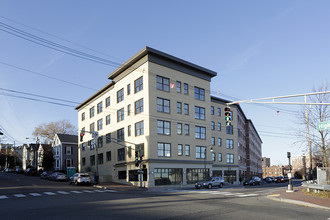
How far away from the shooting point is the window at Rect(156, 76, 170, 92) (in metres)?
44.6

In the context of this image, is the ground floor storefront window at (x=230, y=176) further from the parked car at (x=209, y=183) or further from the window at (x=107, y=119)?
the window at (x=107, y=119)

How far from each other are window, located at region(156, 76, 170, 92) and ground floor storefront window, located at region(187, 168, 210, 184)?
13.1 meters

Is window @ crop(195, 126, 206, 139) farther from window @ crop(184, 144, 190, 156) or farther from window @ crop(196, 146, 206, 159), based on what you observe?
window @ crop(184, 144, 190, 156)

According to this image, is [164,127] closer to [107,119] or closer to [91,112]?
[107,119]

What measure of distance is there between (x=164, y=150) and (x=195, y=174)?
7642 millimetres

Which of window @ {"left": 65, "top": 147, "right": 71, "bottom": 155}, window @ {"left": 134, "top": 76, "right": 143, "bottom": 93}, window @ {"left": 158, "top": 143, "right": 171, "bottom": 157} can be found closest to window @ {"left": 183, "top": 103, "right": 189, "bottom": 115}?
window @ {"left": 158, "top": 143, "right": 171, "bottom": 157}

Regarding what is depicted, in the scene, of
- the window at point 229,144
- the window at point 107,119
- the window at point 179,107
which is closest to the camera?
the window at point 179,107

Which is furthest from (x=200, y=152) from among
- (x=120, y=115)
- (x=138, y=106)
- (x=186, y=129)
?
(x=120, y=115)

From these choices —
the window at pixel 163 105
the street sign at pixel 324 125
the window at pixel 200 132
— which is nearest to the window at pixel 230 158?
the window at pixel 200 132

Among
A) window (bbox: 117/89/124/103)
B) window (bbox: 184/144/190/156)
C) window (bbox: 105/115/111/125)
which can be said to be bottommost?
window (bbox: 184/144/190/156)

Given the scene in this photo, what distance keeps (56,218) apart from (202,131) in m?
38.9

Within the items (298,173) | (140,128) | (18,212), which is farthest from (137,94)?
(298,173)

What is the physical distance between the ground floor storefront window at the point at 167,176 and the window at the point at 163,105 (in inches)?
334

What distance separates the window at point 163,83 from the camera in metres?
44.6
